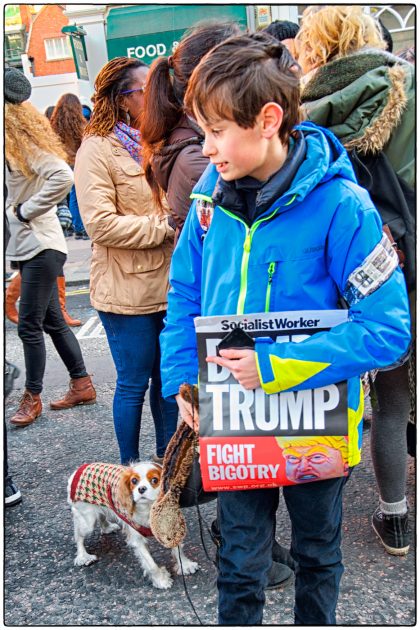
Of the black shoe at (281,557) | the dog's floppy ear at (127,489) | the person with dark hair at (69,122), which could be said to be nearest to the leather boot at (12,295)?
the person with dark hair at (69,122)

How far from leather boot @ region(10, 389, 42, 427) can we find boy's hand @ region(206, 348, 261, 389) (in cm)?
301

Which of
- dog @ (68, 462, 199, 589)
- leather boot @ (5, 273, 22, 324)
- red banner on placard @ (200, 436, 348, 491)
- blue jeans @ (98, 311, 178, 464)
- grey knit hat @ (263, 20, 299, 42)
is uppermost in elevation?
grey knit hat @ (263, 20, 299, 42)

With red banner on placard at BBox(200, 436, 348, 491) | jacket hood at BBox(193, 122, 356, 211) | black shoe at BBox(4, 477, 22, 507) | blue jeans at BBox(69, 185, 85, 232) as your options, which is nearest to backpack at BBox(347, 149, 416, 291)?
jacket hood at BBox(193, 122, 356, 211)

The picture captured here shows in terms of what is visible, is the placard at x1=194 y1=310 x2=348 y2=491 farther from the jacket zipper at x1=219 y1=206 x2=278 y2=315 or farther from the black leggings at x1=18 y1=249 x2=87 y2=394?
the black leggings at x1=18 y1=249 x2=87 y2=394

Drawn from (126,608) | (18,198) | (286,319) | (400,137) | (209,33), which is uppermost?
(209,33)

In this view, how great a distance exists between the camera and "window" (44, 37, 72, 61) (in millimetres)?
36812

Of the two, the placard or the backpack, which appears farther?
the backpack

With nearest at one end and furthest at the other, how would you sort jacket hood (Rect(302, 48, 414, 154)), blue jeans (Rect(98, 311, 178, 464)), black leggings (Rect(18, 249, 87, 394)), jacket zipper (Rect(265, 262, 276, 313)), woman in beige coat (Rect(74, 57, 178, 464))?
jacket zipper (Rect(265, 262, 276, 313))
jacket hood (Rect(302, 48, 414, 154))
woman in beige coat (Rect(74, 57, 178, 464))
blue jeans (Rect(98, 311, 178, 464))
black leggings (Rect(18, 249, 87, 394))

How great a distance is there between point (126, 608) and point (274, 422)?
1.27m

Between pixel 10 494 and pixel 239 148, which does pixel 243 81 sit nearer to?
pixel 239 148

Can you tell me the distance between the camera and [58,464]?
3.75 m

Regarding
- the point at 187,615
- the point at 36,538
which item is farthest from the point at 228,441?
the point at 36,538

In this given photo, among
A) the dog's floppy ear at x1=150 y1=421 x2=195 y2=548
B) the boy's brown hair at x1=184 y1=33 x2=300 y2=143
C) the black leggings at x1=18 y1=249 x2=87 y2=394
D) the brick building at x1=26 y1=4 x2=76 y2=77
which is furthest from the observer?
the brick building at x1=26 y1=4 x2=76 y2=77

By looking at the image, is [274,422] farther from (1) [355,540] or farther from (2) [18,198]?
(2) [18,198]
